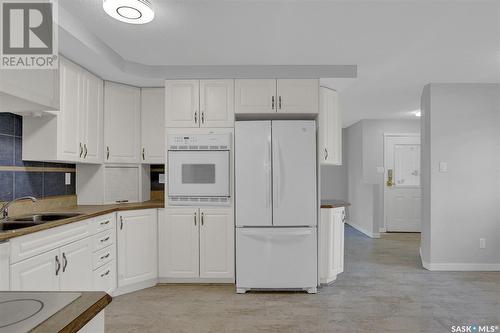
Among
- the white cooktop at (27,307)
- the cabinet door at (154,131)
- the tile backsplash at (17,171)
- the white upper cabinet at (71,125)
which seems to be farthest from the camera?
the cabinet door at (154,131)

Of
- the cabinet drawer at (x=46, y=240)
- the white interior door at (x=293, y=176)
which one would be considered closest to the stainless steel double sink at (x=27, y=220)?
the cabinet drawer at (x=46, y=240)

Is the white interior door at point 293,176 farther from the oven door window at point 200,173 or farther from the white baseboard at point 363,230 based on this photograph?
the white baseboard at point 363,230

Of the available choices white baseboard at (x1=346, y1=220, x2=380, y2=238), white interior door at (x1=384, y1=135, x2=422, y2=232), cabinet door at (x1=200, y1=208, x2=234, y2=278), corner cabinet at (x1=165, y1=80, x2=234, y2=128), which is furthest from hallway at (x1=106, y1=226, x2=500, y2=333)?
white interior door at (x1=384, y1=135, x2=422, y2=232)

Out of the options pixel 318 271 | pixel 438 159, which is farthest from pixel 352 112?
pixel 318 271

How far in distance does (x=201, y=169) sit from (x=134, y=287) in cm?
141

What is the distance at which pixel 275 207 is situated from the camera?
322cm

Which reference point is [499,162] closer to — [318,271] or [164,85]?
[318,271]

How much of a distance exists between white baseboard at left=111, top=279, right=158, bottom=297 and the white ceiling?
2.20 m

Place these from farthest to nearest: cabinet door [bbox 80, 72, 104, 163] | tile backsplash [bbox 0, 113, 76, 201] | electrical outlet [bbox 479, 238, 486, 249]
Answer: electrical outlet [bbox 479, 238, 486, 249] < cabinet door [bbox 80, 72, 104, 163] < tile backsplash [bbox 0, 113, 76, 201]

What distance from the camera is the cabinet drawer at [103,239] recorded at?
9.18ft

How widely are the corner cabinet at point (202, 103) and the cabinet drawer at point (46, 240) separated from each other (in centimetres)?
143

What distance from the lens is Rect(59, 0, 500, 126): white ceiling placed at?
88.4 inches

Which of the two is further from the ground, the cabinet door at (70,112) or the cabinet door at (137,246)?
the cabinet door at (70,112)

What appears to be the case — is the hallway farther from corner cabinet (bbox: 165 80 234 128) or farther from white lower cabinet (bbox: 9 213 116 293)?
corner cabinet (bbox: 165 80 234 128)
